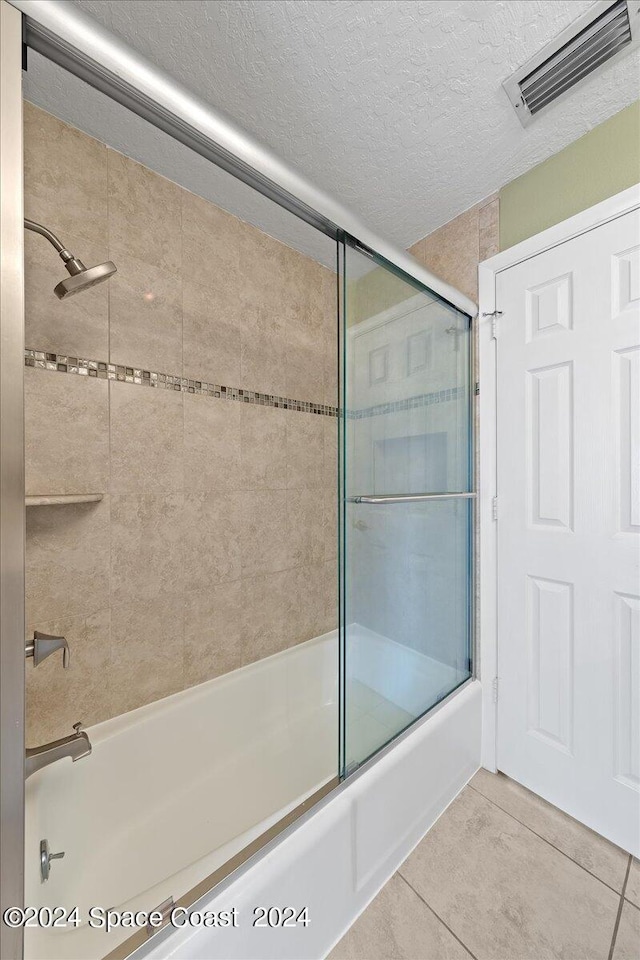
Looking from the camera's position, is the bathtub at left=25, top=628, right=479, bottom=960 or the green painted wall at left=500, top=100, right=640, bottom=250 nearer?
the bathtub at left=25, top=628, right=479, bottom=960

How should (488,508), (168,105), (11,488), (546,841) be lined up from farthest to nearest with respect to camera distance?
(488,508), (546,841), (168,105), (11,488)

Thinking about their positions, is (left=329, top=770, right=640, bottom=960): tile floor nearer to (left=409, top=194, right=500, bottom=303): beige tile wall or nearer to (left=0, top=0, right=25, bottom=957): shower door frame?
(left=0, top=0, right=25, bottom=957): shower door frame

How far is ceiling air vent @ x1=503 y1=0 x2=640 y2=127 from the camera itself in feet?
3.23

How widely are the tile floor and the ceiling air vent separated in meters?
2.27

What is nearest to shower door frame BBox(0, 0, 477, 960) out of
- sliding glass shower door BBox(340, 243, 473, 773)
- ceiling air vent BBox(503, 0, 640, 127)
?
sliding glass shower door BBox(340, 243, 473, 773)

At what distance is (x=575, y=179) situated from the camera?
139 centimetres

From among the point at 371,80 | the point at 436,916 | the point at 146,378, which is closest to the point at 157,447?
the point at 146,378

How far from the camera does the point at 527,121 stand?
1277 millimetres

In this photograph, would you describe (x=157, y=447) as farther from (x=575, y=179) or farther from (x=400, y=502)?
(x=575, y=179)

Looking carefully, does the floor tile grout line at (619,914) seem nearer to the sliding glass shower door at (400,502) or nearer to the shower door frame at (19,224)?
the sliding glass shower door at (400,502)

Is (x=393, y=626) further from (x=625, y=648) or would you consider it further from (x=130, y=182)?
(x=130, y=182)

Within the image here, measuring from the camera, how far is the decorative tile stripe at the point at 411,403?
1172 mm

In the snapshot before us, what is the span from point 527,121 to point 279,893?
2.20 meters

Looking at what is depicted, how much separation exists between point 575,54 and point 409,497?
127cm
